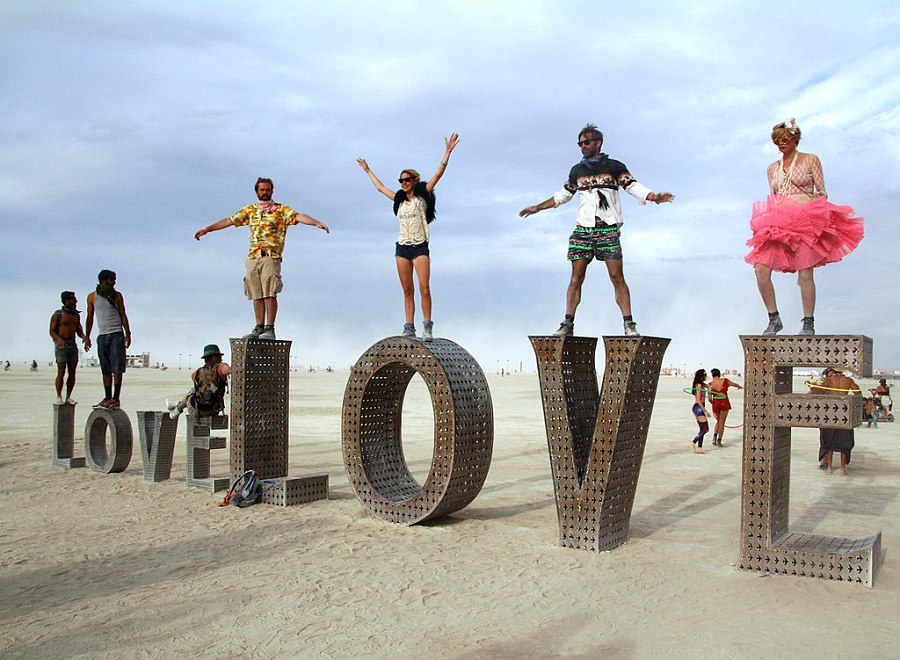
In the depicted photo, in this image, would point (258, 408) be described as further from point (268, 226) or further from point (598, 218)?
point (598, 218)

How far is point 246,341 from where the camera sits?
10.1 meters

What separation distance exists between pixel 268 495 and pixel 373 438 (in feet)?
5.35

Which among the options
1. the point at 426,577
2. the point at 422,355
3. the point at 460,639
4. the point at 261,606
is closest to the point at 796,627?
the point at 460,639

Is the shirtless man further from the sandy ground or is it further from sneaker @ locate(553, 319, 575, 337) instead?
sneaker @ locate(553, 319, 575, 337)

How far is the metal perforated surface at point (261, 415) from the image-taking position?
32.7 feet

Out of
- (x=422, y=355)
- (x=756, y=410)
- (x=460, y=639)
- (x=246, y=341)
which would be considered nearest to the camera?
(x=460, y=639)

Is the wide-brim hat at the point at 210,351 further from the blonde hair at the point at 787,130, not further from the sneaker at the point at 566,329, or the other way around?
the blonde hair at the point at 787,130

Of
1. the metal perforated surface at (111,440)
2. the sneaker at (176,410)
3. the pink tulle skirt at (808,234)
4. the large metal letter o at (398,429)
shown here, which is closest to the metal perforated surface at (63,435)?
the metal perforated surface at (111,440)

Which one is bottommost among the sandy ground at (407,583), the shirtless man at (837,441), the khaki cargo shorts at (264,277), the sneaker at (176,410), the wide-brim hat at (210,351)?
the sandy ground at (407,583)

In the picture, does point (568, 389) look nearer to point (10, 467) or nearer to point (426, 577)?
point (426, 577)

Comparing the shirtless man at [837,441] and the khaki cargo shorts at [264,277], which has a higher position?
the khaki cargo shorts at [264,277]

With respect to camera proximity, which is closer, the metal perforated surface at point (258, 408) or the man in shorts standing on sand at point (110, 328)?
the metal perforated surface at point (258, 408)

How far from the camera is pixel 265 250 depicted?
402 inches

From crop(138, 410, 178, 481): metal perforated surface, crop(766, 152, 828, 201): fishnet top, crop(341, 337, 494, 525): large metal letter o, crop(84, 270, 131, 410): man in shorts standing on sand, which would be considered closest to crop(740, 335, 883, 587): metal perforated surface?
crop(766, 152, 828, 201): fishnet top
